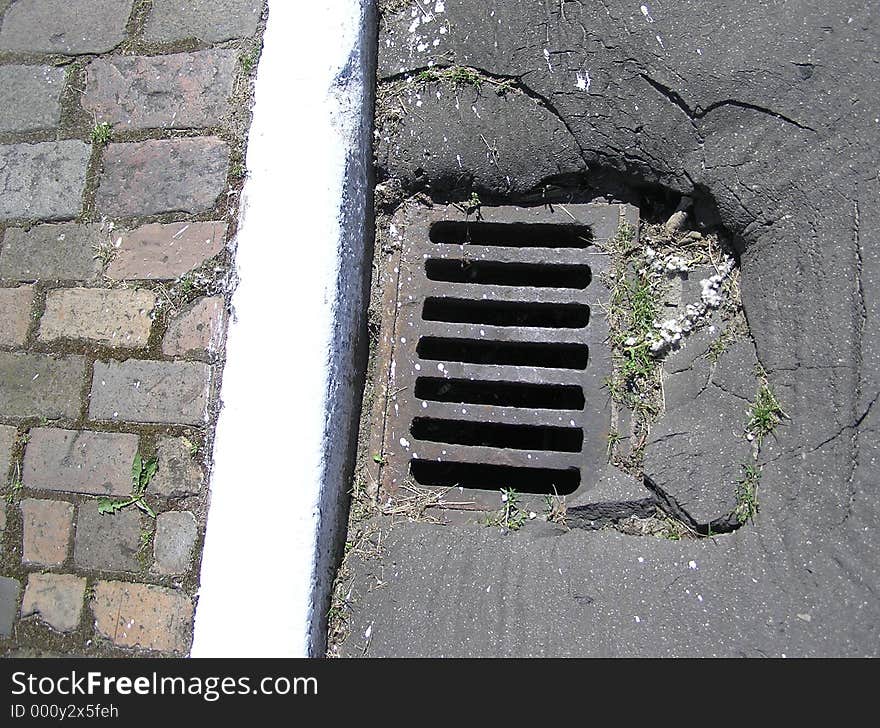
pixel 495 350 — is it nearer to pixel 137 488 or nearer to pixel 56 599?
pixel 137 488

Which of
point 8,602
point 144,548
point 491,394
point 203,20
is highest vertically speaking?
point 203,20

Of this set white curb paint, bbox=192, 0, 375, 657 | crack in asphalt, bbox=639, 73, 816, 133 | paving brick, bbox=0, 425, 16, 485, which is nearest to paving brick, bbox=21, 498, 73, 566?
paving brick, bbox=0, 425, 16, 485

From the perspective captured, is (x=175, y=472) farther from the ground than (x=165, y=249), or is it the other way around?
(x=165, y=249)

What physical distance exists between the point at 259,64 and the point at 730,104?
3.85 feet

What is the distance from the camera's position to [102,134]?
2.01 metres

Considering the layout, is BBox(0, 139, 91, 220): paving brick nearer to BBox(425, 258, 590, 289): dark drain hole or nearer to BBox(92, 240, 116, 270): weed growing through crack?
BBox(92, 240, 116, 270): weed growing through crack

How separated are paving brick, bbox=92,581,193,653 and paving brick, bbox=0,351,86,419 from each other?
1.49 ft

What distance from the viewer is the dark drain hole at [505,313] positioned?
6.30ft

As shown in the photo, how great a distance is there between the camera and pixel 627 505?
1658 mm

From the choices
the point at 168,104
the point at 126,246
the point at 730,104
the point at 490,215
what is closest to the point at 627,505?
the point at 490,215

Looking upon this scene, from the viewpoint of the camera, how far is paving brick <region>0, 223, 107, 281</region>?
1920mm

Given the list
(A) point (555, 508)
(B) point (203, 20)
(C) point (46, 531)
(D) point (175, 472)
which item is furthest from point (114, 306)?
(A) point (555, 508)

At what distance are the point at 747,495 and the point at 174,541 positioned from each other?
1275mm

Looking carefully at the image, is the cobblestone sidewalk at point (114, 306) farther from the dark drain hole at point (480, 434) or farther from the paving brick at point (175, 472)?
the dark drain hole at point (480, 434)
